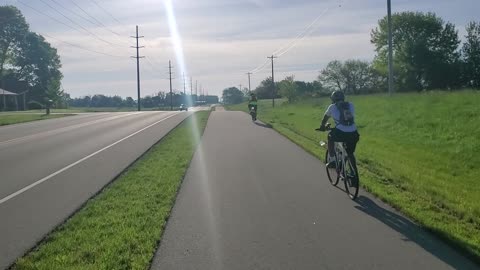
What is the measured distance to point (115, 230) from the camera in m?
6.87

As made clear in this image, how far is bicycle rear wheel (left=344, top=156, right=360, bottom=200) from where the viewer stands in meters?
8.93

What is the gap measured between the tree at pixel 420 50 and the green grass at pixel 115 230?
73.3 m

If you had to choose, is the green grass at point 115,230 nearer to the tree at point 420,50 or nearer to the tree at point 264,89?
A: the tree at point 420,50

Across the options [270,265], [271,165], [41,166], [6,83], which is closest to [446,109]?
[271,165]

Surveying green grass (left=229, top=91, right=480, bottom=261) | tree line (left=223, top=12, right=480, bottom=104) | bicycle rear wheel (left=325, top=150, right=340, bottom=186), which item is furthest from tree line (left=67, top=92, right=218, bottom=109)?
bicycle rear wheel (left=325, top=150, right=340, bottom=186)

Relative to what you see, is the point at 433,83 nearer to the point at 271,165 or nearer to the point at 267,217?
the point at 271,165

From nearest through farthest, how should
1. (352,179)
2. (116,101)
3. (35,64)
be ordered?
(352,179)
(35,64)
(116,101)

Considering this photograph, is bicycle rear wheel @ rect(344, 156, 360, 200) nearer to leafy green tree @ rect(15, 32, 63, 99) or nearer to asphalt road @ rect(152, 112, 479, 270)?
asphalt road @ rect(152, 112, 479, 270)

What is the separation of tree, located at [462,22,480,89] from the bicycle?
7172cm

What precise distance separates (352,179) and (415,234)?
8.07 feet

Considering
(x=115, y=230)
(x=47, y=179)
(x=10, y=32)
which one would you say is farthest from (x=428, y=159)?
(x=10, y=32)

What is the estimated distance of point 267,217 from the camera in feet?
25.2

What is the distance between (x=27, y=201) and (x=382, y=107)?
24.4 meters

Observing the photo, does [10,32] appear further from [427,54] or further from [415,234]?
[415,234]
